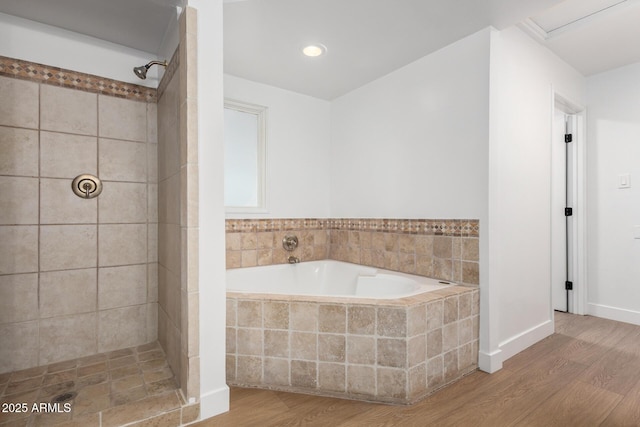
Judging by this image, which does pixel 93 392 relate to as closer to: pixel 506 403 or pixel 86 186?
pixel 86 186

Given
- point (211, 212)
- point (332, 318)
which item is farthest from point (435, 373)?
point (211, 212)

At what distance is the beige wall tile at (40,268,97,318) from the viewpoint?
1.95m

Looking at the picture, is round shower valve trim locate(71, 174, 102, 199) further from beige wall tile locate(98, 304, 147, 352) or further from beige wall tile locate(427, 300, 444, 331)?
beige wall tile locate(427, 300, 444, 331)

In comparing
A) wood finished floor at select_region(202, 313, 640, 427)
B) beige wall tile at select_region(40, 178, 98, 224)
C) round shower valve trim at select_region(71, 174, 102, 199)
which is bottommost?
wood finished floor at select_region(202, 313, 640, 427)

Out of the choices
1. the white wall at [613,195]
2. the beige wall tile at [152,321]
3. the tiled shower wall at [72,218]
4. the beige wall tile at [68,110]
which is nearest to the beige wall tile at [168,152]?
the tiled shower wall at [72,218]

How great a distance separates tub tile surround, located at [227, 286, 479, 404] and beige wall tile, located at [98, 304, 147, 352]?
2.72ft

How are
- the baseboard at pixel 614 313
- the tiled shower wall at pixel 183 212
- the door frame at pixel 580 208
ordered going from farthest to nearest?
the door frame at pixel 580 208
the baseboard at pixel 614 313
the tiled shower wall at pixel 183 212

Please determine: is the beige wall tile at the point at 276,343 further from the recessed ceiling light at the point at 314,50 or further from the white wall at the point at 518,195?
the recessed ceiling light at the point at 314,50

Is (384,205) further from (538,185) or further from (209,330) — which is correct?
(209,330)

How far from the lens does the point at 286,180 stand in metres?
→ 3.08

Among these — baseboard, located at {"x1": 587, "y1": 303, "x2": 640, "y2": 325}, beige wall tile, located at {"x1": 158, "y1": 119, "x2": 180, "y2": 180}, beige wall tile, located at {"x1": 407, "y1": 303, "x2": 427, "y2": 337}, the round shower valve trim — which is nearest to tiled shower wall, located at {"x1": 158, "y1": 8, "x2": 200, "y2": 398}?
beige wall tile, located at {"x1": 158, "y1": 119, "x2": 180, "y2": 180}

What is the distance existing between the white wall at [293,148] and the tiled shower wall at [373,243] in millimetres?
145

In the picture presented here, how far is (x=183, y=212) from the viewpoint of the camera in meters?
1.54

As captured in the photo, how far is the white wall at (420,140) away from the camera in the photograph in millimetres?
2119
